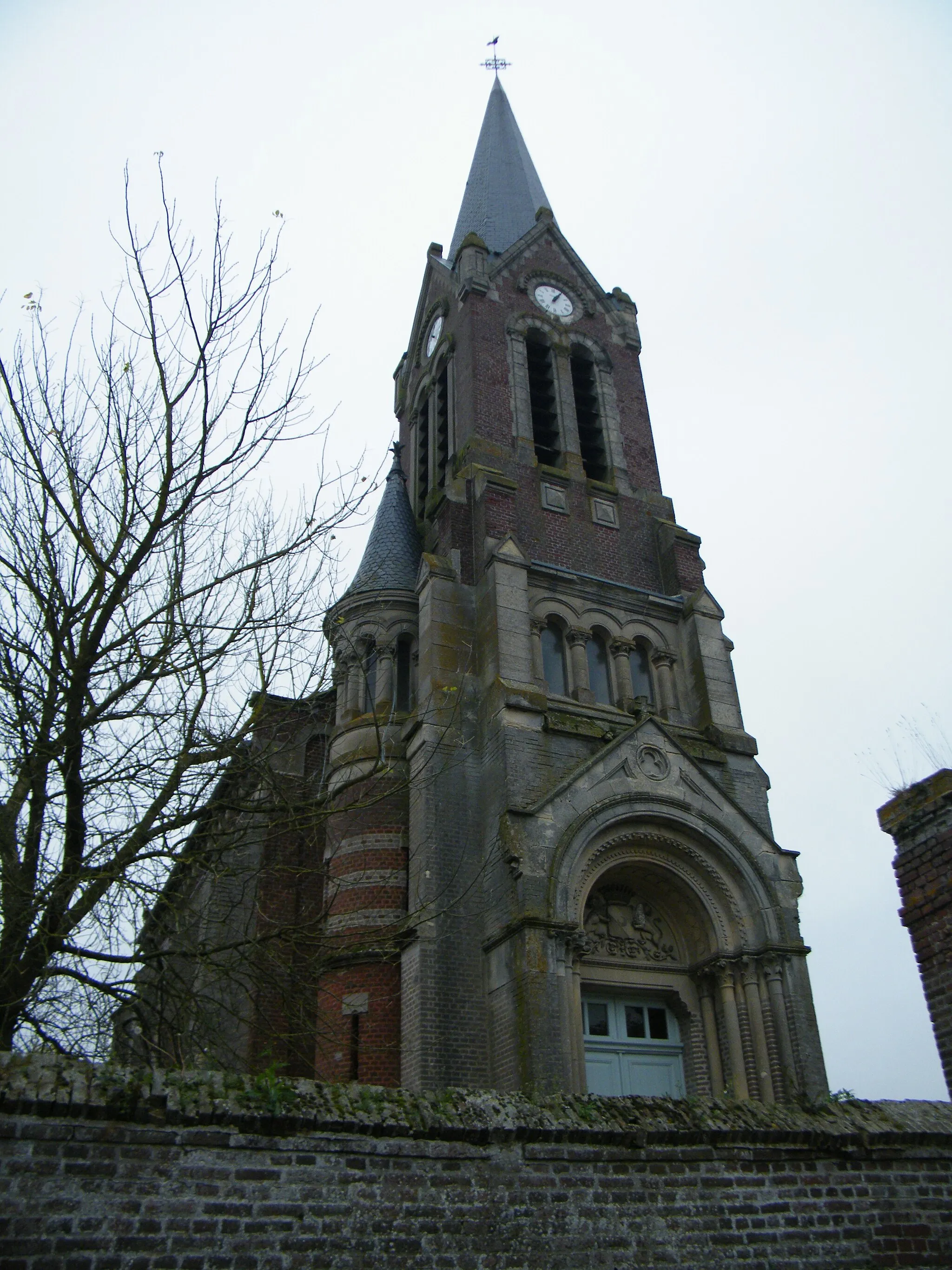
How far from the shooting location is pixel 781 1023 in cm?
1602

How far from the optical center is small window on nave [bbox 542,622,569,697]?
19.6 m

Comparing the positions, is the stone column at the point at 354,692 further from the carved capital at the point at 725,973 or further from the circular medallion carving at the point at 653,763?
the carved capital at the point at 725,973

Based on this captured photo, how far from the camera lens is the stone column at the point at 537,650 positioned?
18625 millimetres

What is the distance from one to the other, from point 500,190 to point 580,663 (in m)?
18.8

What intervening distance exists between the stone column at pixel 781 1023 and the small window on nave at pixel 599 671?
5491 millimetres

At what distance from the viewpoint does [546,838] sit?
51.9 ft

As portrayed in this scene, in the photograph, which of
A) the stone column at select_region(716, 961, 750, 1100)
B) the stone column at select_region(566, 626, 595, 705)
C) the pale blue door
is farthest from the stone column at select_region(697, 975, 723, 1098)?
the stone column at select_region(566, 626, 595, 705)

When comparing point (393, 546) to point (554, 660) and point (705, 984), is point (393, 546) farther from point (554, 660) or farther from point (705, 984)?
point (705, 984)

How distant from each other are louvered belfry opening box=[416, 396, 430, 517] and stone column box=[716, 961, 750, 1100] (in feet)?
42.0

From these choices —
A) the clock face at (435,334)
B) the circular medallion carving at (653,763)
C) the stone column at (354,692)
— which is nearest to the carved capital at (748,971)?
the circular medallion carving at (653,763)

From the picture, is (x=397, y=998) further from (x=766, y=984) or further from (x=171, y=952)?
(x=171, y=952)

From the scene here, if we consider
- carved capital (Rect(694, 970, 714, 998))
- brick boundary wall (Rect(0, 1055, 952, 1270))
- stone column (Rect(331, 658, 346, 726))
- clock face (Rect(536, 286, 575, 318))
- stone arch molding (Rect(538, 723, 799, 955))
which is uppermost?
clock face (Rect(536, 286, 575, 318))

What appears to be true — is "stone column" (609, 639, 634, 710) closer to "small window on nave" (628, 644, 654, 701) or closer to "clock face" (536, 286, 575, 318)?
"small window on nave" (628, 644, 654, 701)

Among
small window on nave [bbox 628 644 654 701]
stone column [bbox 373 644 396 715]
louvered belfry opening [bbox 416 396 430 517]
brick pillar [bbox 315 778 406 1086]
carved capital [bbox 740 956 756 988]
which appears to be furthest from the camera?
louvered belfry opening [bbox 416 396 430 517]
